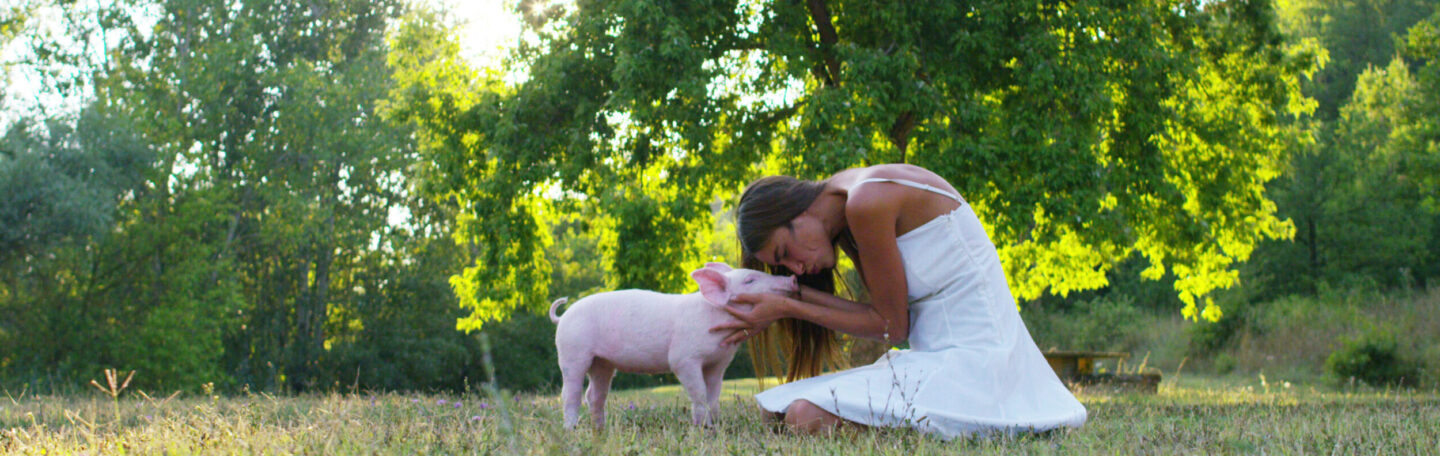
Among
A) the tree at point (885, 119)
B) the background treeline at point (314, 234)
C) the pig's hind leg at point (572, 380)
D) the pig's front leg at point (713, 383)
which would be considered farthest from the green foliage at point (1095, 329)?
the pig's hind leg at point (572, 380)

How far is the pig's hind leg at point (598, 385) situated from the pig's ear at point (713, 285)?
65cm

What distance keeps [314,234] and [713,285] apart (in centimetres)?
2376

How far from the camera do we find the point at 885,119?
10445 mm

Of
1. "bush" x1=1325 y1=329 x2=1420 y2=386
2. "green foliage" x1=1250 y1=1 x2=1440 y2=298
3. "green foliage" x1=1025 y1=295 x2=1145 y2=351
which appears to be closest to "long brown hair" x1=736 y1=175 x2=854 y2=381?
"bush" x1=1325 y1=329 x2=1420 y2=386

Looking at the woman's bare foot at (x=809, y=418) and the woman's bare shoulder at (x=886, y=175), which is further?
the woman's bare shoulder at (x=886, y=175)

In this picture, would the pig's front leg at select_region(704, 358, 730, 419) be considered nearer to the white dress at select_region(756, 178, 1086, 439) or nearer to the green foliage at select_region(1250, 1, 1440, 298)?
the white dress at select_region(756, 178, 1086, 439)

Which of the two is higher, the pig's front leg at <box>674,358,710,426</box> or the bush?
the pig's front leg at <box>674,358,710,426</box>

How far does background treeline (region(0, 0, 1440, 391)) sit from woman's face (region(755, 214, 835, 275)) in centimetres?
1116

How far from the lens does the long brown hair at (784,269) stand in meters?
4.05

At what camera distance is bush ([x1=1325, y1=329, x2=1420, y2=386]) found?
15.5 meters

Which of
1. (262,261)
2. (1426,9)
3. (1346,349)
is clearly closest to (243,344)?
(262,261)

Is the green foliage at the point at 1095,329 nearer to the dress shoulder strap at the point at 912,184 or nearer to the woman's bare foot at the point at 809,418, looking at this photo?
the dress shoulder strap at the point at 912,184

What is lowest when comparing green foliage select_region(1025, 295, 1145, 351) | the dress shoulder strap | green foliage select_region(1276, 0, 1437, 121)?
green foliage select_region(1025, 295, 1145, 351)

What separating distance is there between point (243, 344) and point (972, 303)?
89.0 feet
